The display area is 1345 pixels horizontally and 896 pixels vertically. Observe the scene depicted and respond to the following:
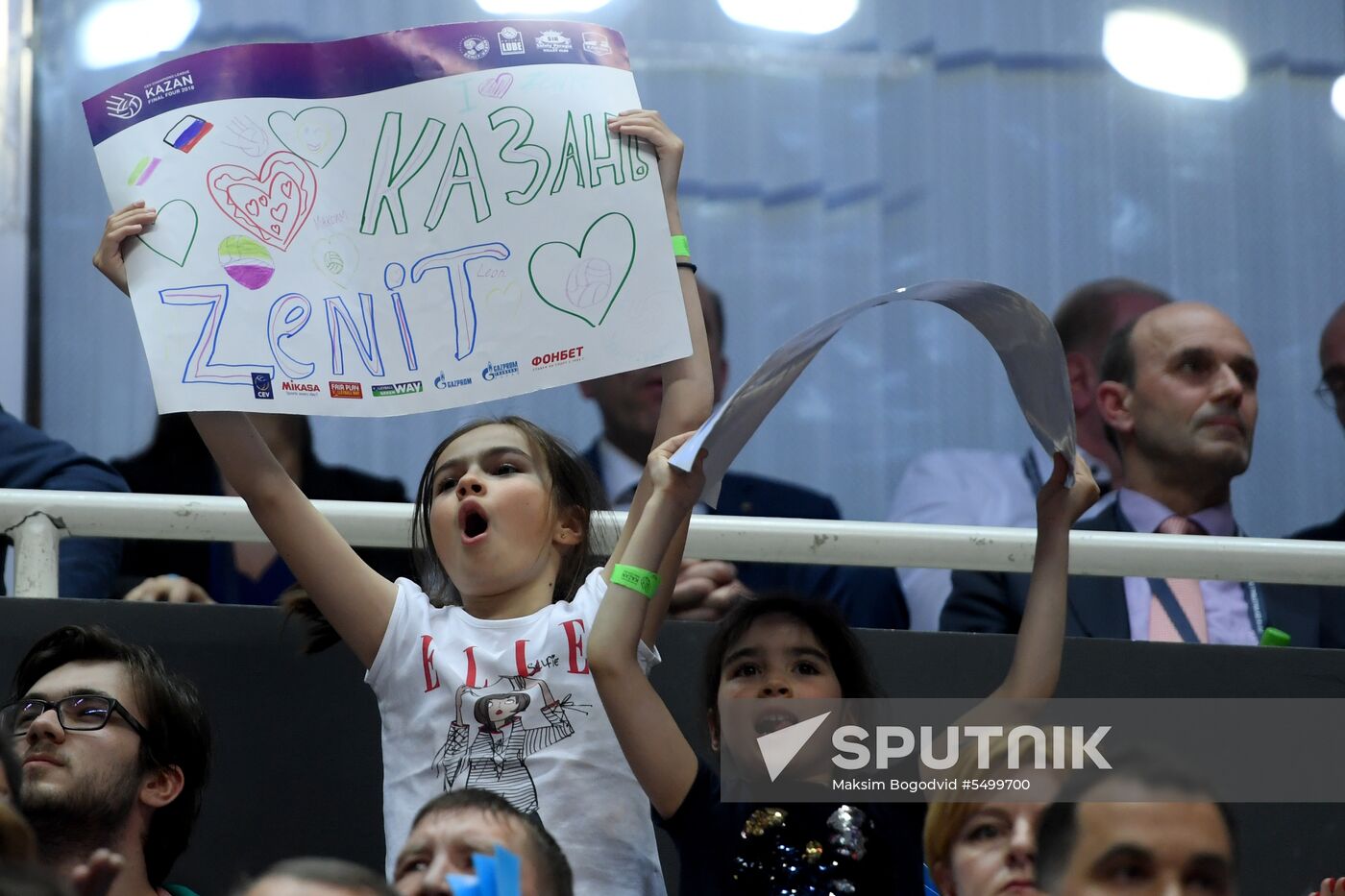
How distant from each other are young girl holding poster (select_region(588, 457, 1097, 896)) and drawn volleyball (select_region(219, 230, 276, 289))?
2.02ft

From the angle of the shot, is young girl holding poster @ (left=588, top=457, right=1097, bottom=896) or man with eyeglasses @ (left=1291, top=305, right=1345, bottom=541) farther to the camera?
man with eyeglasses @ (left=1291, top=305, right=1345, bottom=541)

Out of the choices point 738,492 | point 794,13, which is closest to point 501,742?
point 738,492

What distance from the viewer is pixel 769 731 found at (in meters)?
2.52

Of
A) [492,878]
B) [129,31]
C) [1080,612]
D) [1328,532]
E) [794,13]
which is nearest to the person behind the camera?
[492,878]

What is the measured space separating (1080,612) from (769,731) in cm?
89

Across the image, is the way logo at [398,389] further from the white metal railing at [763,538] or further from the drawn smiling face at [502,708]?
the drawn smiling face at [502,708]

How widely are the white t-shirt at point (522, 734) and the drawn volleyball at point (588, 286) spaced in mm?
408

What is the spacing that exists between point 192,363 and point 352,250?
0.92ft

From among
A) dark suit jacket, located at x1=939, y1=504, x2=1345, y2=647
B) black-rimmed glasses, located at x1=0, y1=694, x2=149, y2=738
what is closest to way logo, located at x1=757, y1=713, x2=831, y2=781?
dark suit jacket, located at x1=939, y1=504, x2=1345, y2=647

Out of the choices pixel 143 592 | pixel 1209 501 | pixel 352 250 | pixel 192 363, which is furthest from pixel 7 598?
pixel 1209 501

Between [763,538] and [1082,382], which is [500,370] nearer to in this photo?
[763,538]

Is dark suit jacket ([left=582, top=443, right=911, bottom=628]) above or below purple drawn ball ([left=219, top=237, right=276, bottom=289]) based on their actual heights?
above

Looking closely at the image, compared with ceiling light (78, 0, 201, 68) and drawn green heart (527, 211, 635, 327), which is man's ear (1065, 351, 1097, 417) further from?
ceiling light (78, 0, 201, 68)

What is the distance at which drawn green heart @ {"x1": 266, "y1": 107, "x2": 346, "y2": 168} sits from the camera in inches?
107
